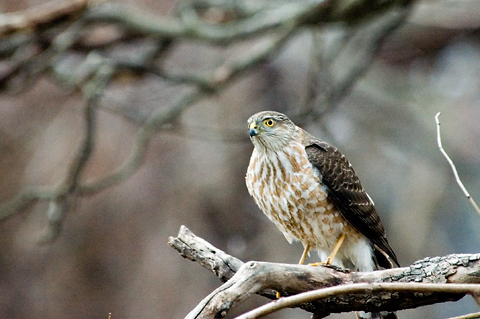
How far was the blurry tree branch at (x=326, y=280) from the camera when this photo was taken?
293 cm

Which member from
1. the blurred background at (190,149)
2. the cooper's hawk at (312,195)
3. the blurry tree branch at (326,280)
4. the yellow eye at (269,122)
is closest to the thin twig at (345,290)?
the blurry tree branch at (326,280)

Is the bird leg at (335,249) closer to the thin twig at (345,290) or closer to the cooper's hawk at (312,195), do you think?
the cooper's hawk at (312,195)

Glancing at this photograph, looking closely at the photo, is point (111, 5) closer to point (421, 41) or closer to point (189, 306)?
point (189, 306)

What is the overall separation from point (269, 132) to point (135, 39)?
3.92 m

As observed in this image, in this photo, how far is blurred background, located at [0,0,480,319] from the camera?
7.70m

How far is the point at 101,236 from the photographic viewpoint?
8914mm

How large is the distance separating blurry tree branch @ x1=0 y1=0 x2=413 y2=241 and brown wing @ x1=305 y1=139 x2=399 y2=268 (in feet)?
7.23

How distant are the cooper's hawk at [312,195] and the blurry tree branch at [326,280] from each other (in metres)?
0.89

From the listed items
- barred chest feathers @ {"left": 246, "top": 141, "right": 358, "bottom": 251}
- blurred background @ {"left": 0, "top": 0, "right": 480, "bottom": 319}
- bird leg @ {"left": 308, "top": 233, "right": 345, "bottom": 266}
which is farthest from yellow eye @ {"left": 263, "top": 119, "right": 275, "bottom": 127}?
blurred background @ {"left": 0, "top": 0, "right": 480, "bottom": 319}

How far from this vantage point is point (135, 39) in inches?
318

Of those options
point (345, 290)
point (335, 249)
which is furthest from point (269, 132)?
point (345, 290)

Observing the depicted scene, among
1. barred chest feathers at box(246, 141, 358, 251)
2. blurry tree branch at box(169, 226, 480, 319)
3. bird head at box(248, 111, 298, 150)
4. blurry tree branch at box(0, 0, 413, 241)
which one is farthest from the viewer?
blurry tree branch at box(0, 0, 413, 241)

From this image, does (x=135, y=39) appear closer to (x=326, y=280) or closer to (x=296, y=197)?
(x=296, y=197)

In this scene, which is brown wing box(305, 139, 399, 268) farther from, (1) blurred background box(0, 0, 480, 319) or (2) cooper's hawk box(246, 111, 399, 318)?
(1) blurred background box(0, 0, 480, 319)
